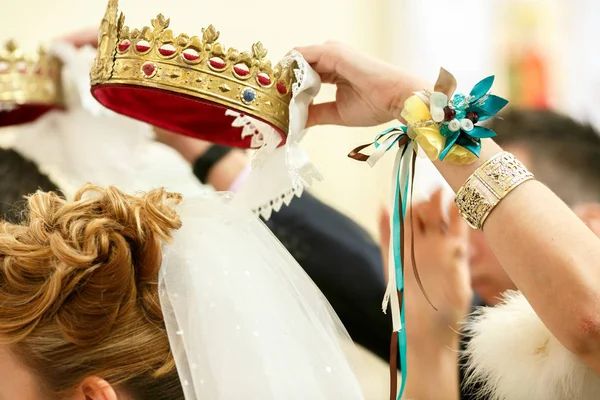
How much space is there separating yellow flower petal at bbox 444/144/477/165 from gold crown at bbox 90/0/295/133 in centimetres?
23

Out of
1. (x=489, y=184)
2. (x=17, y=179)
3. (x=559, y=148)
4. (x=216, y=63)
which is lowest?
(x=17, y=179)

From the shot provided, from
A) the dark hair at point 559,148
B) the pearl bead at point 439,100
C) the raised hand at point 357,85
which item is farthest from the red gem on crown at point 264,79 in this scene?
the dark hair at point 559,148

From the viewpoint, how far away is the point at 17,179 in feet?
5.21

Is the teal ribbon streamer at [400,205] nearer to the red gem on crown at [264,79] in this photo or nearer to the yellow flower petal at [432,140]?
the yellow flower petal at [432,140]

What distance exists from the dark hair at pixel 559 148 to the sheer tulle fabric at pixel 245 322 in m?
0.91

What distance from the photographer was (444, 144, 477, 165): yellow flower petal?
0.96 meters

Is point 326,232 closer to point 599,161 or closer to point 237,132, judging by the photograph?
point 237,132

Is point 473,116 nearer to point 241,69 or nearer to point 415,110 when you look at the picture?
point 415,110

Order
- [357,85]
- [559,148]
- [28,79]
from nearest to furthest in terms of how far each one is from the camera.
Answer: [357,85]
[28,79]
[559,148]

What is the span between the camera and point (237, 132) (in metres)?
1.25

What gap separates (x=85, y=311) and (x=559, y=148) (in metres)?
1.23

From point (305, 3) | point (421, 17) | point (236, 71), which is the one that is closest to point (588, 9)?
point (421, 17)

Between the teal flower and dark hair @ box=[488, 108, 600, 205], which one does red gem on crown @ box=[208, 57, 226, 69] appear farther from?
dark hair @ box=[488, 108, 600, 205]

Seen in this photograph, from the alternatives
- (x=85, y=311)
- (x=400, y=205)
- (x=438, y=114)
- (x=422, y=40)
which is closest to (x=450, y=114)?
(x=438, y=114)
